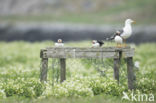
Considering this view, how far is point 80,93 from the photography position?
13023 mm

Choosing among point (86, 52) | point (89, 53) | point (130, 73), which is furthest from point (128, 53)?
point (86, 52)

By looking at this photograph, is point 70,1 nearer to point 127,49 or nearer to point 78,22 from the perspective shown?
point 78,22

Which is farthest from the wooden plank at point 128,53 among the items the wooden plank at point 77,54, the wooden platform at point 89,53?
the wooden plank at point 77,54

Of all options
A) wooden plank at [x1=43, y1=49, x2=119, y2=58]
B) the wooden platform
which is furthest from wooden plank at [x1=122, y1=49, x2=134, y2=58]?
wooden plank at [x1=43, y1=49, x2=119, y2=58]

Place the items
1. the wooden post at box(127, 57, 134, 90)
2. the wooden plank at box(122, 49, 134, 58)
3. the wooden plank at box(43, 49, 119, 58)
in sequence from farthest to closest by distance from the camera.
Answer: the wooden post at box(127, 57, 134, 90) < the wooden plank at box(43, 49, 119, 58) < the wooden plank at box(122, 49, 134, 58)

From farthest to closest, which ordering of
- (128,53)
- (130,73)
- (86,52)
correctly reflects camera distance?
(130,73) → (86,52) → (128,53)

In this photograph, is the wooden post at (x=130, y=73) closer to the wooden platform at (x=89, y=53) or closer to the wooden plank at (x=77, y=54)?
the wooden platform at (x=89, y=53)

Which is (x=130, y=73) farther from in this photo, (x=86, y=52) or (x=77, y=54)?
(x=77, y=54)

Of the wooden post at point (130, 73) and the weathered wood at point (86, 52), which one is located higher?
the weathered wood at point (86, 52)

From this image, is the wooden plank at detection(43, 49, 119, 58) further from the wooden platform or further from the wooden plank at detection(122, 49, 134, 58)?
the wooden plank at detection(122, 49, 134, 58)

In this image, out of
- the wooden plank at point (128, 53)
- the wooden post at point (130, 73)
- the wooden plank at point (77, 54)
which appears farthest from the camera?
the wooden post at point (130, 73)

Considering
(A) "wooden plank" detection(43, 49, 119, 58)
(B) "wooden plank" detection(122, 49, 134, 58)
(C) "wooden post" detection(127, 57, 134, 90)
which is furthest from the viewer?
(C) "wooden post" detection(127, 57, 134, 90)

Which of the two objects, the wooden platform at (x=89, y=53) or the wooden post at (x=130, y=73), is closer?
the wooden platform at (x=89, y=53)

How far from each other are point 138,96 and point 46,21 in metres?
108
